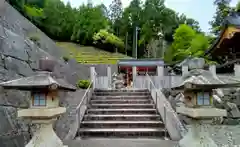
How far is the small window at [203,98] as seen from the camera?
4.27m

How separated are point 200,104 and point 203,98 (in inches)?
5.3

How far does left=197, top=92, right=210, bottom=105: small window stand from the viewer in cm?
427

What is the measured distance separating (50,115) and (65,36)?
3060 cm

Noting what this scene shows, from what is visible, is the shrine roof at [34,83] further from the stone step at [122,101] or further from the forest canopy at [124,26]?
the forest canopy at [124,26]

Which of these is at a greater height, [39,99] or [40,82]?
[40,82]

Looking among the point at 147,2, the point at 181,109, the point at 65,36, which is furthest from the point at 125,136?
the point at 147,2

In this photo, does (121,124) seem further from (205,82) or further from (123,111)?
(205,82)

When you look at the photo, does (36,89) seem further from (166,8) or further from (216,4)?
(166,8)

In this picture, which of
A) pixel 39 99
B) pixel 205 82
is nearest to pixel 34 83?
pixel 39 99

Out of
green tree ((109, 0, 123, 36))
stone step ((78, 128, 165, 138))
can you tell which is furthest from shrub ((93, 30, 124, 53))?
stone step ((78, 128, 165, 138))

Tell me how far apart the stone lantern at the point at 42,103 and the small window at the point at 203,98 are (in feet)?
8.39

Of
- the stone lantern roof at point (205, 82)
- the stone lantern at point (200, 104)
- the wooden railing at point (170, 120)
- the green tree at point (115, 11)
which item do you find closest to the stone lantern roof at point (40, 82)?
the stone lantern roof at point (205, 82)

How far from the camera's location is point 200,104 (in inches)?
168

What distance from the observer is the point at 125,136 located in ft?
20.6
